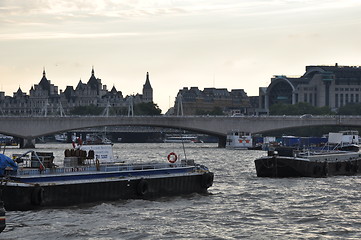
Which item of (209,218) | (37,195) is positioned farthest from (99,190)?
(209,218)

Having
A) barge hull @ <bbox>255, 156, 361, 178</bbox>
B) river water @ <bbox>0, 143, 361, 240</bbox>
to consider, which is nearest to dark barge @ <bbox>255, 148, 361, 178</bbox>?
barge hull @ <bbox>255, 156, 361, 178</bbox>

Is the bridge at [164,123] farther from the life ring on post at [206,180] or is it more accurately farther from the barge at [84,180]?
the barge at [84,180]

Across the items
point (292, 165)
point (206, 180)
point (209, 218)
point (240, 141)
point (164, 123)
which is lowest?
point (209, 218)

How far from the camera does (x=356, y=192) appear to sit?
179 feet

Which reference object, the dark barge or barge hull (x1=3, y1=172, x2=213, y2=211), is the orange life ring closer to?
barge hull (x1=3, y1=172, x2=213, y2=211)

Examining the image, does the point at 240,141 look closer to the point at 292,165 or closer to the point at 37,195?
the point at 292,165

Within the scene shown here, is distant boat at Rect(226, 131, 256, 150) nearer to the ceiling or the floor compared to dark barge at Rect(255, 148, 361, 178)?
nearer to the ceiling

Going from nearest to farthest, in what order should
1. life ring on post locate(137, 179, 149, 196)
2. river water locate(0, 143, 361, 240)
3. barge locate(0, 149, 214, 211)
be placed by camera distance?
river water locate(0, 143, 361, 240) < barge locate(0, 149, 214, 211) < life ring on post locate(137, 179, 149, 196)

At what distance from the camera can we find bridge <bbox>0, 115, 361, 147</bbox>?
14938 cm

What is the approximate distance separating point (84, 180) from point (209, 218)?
6.57 metres

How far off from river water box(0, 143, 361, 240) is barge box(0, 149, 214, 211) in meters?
0.54

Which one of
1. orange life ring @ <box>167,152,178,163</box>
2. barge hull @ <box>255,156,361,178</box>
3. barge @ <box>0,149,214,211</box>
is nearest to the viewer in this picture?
barge @ <box>0,149,214,211</box>

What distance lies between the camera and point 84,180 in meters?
43.3

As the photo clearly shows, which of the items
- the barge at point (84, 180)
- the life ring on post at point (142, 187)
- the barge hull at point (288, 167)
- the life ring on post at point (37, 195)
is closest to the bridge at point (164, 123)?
the barge hull at point (288, 167)
